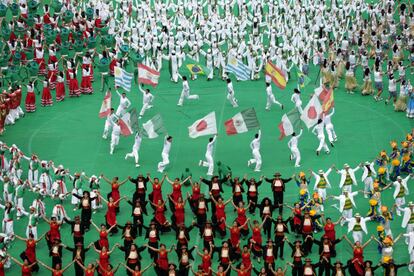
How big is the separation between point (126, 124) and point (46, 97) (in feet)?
28.7

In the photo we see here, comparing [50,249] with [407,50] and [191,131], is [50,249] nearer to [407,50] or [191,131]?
[191,131]

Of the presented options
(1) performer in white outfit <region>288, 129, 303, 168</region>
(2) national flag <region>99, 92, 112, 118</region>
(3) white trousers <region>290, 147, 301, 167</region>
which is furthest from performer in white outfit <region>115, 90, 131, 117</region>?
(3) white trousers <region>290, 147, 301, 167</region>

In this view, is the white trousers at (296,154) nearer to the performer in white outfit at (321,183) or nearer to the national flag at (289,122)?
the national flag at (289,122)

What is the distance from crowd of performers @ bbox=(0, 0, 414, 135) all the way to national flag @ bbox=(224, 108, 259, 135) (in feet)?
22.1

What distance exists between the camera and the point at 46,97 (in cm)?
5516

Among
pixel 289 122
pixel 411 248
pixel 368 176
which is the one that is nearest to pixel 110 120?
pixel 289 122

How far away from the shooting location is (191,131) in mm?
46844

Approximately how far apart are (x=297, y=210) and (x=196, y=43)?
21.4 metres

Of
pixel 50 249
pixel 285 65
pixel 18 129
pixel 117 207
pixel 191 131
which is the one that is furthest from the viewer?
pixel 285 65

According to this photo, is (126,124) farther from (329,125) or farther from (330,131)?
(330,131)

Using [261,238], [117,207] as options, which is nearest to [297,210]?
[261,238]

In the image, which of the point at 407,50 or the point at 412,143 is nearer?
the point at 412,143

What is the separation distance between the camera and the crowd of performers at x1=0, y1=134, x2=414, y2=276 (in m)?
38.8

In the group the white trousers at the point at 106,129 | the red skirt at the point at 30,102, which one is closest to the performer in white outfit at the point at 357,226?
the white trousers at the point at 106,129
